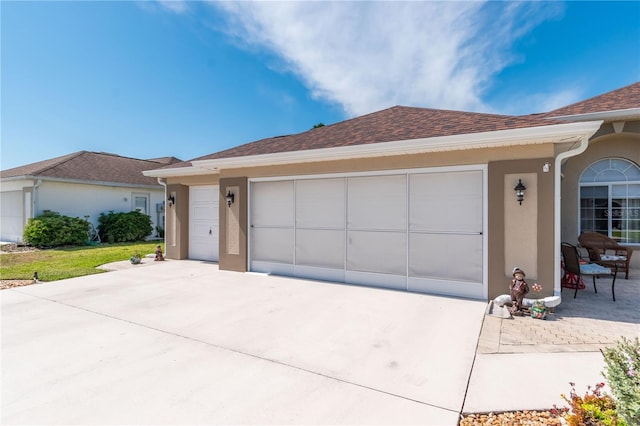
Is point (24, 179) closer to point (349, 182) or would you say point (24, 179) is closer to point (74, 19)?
point (74, 19)

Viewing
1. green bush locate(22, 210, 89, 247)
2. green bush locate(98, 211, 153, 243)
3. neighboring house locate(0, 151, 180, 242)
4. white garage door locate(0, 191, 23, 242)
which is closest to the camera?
green bush locate(22, 210, 89, 247)

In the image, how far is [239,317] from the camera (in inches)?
197

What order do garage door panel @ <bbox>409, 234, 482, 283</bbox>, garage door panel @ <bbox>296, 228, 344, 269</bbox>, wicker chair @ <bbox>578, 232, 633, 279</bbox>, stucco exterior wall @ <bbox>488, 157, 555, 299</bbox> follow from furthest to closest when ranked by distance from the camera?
garage door panel @ <bbox>296, 228, 344, 269</bbox>
wicker chair @ <bbox>578, 232, 633, 279</bbox>
garage door panel @ <bbox>409, 234, 482, 283</bbox>
stucco exterior wall @ <bbox>488, 157, 555, 299</bbox>

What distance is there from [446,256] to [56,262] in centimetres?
1271

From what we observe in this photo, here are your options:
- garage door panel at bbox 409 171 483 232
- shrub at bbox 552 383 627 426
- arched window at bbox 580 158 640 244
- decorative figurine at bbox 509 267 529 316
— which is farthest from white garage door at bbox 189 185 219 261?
arched window at bbox 580 158 640 244

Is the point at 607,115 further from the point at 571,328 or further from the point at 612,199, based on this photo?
the point at 571,328

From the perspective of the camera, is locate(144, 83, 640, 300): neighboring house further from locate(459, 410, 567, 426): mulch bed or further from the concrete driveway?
locate(459, 410, 567, 426): mulch bed

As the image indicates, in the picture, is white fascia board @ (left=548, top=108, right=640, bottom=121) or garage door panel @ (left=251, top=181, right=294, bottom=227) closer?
white fascia board @ (left=548, top=108, right=640, bottom=121)

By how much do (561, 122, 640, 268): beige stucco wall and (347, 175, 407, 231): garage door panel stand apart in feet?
21.1

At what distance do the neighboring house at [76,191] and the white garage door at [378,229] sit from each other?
12987 millimetres

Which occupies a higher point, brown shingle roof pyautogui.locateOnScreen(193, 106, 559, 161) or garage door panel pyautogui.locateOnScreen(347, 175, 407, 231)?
brown shingle roof pyautogui.locateOnScreen(193, 106, 559, 161)

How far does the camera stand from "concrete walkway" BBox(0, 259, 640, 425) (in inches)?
103

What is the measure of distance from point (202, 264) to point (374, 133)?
278 inches

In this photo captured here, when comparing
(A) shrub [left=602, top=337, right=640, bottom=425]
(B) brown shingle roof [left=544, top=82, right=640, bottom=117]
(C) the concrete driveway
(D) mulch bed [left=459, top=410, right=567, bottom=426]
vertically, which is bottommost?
(C) the concrete driveway
